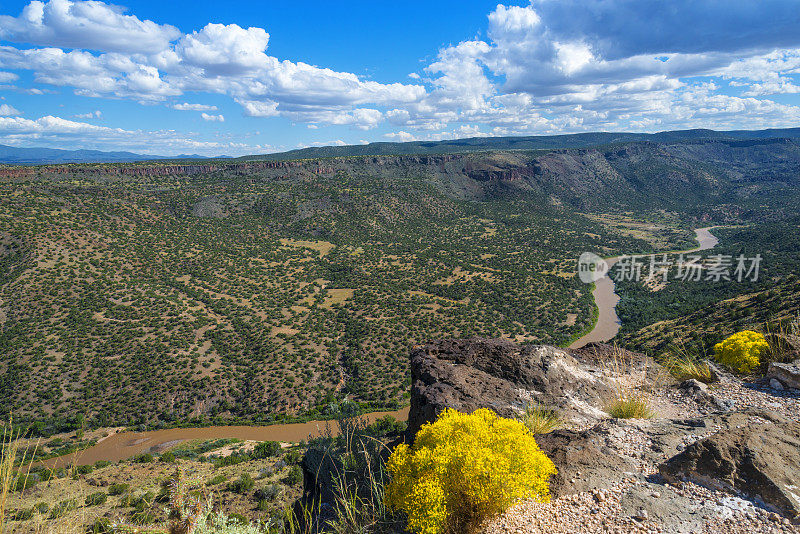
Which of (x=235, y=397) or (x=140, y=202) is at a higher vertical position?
(x=140, y=202)

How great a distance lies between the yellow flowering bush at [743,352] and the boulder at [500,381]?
3.85m

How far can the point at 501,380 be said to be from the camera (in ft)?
41.5

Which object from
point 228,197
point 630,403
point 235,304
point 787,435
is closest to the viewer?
point 787,435

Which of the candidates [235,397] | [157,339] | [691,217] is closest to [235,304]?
[157,339]

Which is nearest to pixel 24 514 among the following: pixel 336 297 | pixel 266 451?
pixel 266 451

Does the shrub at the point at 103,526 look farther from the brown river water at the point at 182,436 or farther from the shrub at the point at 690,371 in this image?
the brown river water at the point at 182,436

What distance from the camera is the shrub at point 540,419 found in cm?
940

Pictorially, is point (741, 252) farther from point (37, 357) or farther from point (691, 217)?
point (37, 357)

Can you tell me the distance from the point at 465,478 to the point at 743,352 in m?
12.2

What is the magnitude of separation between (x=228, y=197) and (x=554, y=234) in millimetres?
90852

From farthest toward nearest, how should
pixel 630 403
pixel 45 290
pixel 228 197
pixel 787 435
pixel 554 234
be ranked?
pixel 554 234 < pixel 228 197 < pixel 45 290 < pixel 630 403 < pixel 787 435

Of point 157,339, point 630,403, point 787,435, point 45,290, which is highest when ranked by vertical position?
point 787,435

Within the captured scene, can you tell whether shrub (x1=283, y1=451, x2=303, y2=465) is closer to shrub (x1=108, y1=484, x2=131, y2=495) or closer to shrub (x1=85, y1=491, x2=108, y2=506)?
shrub (x1=108, y1=484, x2=131, y2=495)

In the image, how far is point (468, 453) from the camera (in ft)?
19.7
